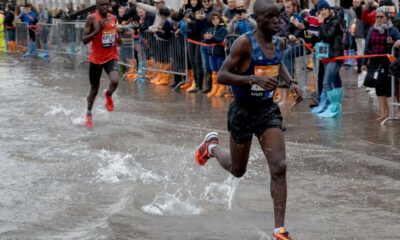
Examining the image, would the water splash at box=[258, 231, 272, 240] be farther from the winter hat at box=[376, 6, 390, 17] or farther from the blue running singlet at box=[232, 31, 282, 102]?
the winter hat at box=[376, 6, 390, 17]

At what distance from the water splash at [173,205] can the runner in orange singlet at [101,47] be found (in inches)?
209

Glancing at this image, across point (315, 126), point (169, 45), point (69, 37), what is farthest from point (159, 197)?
point (69, 37)

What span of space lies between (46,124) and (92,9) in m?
18.1

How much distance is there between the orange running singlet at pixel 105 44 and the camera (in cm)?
1396

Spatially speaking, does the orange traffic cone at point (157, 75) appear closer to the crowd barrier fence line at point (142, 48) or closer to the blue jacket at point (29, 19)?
the crowd barrier fence line at point (142, 48)

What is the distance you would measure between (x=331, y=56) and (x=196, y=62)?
4.41 meters

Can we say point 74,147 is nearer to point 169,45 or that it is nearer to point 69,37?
point 169,45

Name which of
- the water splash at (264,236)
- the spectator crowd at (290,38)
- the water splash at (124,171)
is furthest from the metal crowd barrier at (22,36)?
the water splash at (264,236)

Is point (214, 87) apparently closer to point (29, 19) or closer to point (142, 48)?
point (142, 48)

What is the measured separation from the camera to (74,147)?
1168 cm

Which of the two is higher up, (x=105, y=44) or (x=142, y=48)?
(x=105, y=44)

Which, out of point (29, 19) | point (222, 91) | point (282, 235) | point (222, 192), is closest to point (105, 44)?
point (222, 91)

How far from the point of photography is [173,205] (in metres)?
8.22

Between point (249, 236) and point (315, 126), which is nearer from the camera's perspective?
point (249, 236)
